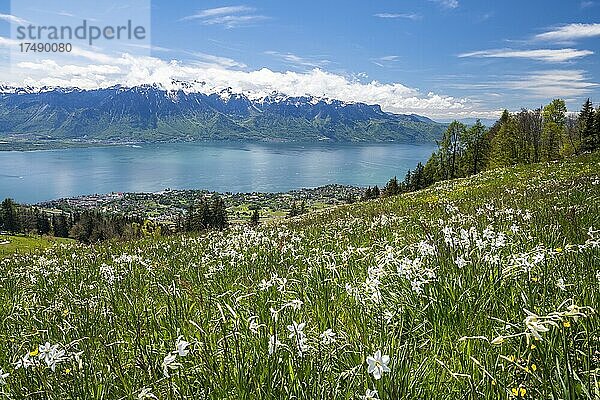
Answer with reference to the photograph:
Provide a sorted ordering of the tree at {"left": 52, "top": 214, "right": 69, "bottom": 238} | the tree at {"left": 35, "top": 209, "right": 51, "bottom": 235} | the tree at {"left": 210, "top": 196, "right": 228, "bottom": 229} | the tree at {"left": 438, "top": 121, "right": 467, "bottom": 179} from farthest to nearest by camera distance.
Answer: the tree at {"left": 35, "top": 209, "right": 51, "bottom": 235}
the tree at {"left": 52, "top": 214, "right": 69, "bottom": 238}
the tree at {"left": 438, "top": 121, "right": 467, "bottom": 179}
the tree at {"left": 210, "top": 196, "right": 228, "bottom": 229}

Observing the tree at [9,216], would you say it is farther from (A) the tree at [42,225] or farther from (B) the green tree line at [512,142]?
(B) the green tree line at [512,142]

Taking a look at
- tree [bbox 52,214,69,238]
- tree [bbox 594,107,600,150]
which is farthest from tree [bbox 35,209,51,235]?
tree [bbox 594,107,600,150]

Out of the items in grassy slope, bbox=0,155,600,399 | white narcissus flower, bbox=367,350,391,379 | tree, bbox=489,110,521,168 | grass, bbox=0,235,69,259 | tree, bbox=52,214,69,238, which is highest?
tree, bbox=489,110,521,168

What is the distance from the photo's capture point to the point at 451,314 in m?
3.72

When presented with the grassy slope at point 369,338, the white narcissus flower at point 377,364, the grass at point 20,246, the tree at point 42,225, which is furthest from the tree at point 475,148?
the tree at point 42,225

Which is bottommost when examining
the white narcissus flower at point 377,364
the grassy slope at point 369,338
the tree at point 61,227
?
the tree at point 61,227

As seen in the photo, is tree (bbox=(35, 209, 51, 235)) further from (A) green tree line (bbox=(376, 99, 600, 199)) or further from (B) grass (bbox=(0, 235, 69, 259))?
(A) green tree line (bbox=(376, 99, 600, 199))

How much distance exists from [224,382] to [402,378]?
1.08 metres

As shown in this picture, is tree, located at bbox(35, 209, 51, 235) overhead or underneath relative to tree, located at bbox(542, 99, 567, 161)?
underneath

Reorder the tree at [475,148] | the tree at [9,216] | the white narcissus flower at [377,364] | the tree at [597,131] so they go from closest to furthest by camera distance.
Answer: the white narcissus flower at [377,364] → the tree at [597,131] → the tree at [475,148] → the tree at [9,216]

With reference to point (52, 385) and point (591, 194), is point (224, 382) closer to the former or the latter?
point (52, 385)

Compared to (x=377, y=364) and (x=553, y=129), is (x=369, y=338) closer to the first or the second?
(x=377, y=364)

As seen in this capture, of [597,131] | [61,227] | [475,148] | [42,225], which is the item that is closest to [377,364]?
[597,131]

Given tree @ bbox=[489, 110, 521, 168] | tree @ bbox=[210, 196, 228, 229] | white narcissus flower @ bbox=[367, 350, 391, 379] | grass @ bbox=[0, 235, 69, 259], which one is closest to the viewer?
white narcissus flower @ bbox=[367, 350, 391, 379]
